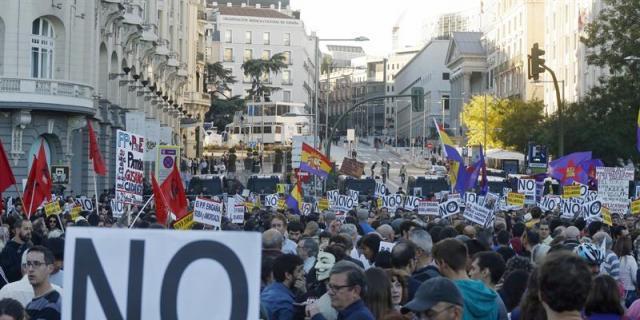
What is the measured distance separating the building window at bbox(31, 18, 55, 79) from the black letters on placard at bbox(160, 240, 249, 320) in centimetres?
3861

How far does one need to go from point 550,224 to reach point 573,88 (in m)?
72.1

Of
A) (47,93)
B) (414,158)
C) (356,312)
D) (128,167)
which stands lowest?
(356,312)

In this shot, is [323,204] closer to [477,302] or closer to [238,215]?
[238,215]

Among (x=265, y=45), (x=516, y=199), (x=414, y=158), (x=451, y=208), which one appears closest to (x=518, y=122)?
(x=414, y=158)

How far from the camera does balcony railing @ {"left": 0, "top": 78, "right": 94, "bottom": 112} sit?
41.8 metres

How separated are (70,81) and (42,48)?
1.30 meters

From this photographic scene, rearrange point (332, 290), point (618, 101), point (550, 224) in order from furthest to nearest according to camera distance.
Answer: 1. point (618, 101)
2. point (550, 224)
3. point (332, 290)

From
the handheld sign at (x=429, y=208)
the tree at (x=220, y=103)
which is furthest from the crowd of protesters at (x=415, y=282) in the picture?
the tree at (x=220, y=103)

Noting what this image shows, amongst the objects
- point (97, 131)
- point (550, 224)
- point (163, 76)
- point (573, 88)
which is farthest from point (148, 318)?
point (573, 88)

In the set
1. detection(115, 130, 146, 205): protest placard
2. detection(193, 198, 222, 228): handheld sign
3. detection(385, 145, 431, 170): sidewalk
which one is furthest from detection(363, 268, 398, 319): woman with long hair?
detection(385, 145, 431, 170): sidewalk

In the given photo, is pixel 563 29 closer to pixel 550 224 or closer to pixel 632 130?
pixel 632 130

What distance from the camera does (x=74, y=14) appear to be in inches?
1790

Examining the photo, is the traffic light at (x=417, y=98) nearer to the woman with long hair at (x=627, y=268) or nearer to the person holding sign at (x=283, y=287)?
the woman with long hair at (x=627, y=268)

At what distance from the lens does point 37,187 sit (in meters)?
21.7
